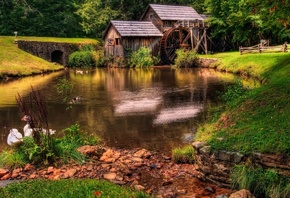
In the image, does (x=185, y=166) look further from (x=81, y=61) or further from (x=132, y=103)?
(x=81, y=61)

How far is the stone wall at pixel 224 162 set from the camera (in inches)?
247

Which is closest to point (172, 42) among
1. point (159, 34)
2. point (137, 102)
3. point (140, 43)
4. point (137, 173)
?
point (159, 34)

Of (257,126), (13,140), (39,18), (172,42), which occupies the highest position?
(39,18)

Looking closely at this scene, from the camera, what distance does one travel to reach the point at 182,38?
124 ft

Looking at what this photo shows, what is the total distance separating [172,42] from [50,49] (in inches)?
552

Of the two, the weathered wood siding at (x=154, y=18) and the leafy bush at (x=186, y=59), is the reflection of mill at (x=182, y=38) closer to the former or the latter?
the weathered wood siding at (x=154, y=18)

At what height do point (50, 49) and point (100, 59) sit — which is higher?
point (50, 49)

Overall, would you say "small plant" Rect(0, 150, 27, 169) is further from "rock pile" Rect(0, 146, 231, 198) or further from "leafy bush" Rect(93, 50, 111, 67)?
"leafy bush" Rect(93, 50, 111, 67)

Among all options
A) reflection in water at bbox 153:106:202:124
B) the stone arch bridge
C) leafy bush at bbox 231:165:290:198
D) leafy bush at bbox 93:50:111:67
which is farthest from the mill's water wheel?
leafy bush at bbox 231:165:290:198

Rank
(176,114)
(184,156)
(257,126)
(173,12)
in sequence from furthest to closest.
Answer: (173,12) → (176,114) → (184,156) → (257,126)

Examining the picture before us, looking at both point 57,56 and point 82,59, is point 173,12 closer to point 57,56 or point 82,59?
point 82,59

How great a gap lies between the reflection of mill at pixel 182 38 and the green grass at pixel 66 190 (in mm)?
30963

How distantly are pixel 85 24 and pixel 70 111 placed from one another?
1243 inches

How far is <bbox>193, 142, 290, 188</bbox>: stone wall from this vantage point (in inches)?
247
